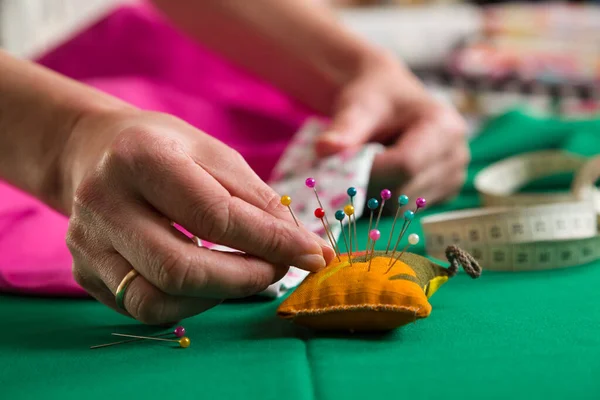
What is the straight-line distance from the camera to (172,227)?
2.85ft

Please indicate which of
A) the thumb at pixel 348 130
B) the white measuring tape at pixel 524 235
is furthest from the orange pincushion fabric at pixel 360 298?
the thumb at pixel 348 130

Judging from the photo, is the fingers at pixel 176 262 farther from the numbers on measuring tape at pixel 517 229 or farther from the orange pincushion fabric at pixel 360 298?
the numbers on measuring tape at pixel 517 229

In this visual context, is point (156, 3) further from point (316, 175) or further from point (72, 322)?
point (72, 322)

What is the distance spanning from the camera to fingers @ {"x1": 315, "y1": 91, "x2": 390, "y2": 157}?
1.42m

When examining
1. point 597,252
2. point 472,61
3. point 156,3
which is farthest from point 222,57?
point 472,61

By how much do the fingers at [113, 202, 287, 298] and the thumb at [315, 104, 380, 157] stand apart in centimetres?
57

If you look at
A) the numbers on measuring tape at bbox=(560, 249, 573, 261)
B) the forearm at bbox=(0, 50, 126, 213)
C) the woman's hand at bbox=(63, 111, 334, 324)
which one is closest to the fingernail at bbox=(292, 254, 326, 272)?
the woman's hand at bbox=(63, 111, 334, 324)

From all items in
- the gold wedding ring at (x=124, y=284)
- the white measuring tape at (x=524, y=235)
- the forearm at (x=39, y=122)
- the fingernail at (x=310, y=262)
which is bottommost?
the gold wedding ring at (x=124, y=284)

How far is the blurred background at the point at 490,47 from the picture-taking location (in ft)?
10.7

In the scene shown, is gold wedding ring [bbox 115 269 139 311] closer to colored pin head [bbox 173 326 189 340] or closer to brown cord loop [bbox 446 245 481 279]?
colored pin head [bbox 173 326 189 340]

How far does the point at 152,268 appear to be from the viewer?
839 millimetres

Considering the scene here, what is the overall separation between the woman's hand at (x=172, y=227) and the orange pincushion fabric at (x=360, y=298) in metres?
0.03

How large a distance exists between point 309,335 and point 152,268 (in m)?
0.21

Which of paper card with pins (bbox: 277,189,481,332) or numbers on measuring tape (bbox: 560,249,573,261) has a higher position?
numbers on measuring tape (bbox: 560,249,573,261)
